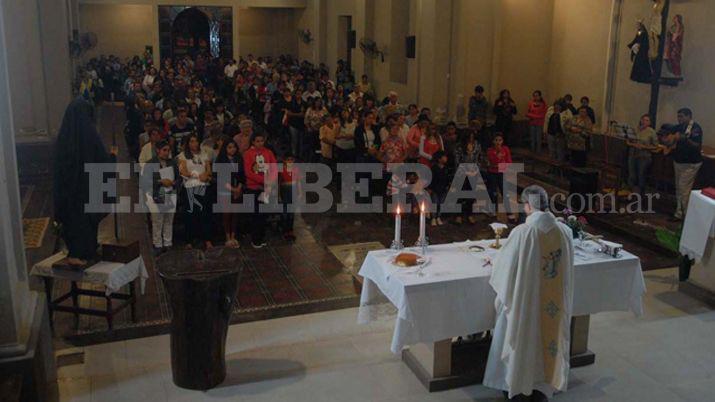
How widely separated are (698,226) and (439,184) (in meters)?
4.03

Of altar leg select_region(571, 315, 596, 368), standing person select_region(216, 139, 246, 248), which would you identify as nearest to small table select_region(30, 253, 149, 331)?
standing person select_region(216, 139, 246, 248)

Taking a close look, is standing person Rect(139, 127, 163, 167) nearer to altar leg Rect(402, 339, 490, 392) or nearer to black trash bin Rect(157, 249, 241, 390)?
black trash bin Rect(157, 249, 241, 390)

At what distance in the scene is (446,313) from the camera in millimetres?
6012

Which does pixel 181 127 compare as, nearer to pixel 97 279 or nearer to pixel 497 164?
pixel 497 164

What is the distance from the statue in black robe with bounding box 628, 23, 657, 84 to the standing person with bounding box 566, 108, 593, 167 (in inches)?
45.5

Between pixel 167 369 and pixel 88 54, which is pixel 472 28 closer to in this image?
pixel 167 369

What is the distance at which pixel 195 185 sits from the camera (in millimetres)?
9812

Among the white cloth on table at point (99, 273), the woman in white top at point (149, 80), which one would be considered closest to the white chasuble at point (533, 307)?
the white cloth on table at point (99, 273)

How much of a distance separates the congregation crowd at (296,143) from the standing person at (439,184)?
2cm

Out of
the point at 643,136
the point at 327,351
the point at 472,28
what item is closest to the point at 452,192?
the point at 643,136

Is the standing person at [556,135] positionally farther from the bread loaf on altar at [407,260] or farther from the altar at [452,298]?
the bread loaf on altar at [407,260]

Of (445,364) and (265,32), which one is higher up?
(265,32)

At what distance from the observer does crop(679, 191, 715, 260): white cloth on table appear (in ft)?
26.4

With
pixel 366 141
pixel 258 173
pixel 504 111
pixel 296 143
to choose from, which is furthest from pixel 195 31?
pixel 258 173
